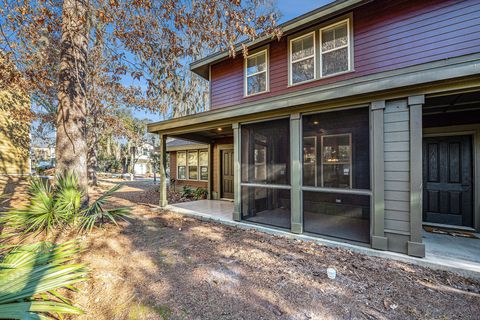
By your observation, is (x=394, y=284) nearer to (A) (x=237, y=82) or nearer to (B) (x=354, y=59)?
(B) (x=354, y=59)

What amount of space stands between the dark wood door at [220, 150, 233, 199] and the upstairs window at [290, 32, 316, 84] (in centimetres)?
394

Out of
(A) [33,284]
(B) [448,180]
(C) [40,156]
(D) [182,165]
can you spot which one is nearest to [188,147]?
(D) [182,165]

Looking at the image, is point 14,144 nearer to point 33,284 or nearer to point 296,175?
point 33,284

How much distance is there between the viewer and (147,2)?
3492 mm

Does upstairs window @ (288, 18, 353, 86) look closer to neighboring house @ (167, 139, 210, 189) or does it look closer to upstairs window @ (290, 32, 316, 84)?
upstairs window @ (290, 32, 316, 84)

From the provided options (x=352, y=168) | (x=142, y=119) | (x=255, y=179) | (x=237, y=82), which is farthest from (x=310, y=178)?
(x=142, y=119)

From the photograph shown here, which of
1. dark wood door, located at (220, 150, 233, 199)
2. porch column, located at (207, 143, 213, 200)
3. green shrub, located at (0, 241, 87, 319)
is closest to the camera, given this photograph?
green shrub, located at (0, 241, 87, 319)

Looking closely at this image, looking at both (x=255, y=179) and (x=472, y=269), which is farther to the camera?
(x=255, y=179)

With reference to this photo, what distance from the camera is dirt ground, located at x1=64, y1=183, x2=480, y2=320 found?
6.77 feet

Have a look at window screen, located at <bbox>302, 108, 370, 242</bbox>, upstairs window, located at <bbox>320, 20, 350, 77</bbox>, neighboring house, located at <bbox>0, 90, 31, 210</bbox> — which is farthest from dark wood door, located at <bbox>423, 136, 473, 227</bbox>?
neighboring house, located at <bbox>0, 90, 31, 210</bbox>

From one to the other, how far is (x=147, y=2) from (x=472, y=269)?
630 centimetres

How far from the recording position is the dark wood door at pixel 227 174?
842 centimetres

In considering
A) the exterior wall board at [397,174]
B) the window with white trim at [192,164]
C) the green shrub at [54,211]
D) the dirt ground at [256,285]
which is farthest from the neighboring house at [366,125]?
the window with white trim at [192,164]

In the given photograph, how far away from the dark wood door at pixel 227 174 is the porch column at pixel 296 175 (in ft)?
14.5
